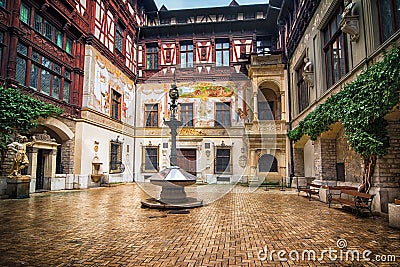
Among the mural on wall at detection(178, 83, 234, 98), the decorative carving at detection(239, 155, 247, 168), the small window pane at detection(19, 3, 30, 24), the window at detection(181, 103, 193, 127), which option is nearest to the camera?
the small window pane at detection(19, 3, 30, 24)

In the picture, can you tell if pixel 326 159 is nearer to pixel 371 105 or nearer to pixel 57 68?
pixel 371 105

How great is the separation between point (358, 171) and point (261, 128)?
8.63 metres

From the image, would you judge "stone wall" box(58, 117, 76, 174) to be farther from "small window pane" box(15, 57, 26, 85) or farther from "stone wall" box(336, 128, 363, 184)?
"stone wall" box(336, 128, 363, 184)

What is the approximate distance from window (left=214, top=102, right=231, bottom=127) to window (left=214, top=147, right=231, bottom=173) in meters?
2.04

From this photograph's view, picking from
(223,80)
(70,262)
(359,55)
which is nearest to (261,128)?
(223,80)

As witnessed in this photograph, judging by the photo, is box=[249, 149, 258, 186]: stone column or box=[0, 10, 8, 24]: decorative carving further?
box=[249, 149, 258, 186]: stone column

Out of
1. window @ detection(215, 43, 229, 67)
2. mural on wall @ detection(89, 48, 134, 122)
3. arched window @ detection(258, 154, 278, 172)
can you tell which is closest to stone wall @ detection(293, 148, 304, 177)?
arched window @ detection(258, 154, 278, 172)

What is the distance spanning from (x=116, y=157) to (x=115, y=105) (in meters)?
3.75

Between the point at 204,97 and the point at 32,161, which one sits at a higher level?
the point at 204,97

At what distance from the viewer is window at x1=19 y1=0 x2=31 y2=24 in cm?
1187

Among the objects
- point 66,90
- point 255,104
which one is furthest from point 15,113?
point 255,104

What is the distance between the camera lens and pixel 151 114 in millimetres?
22609

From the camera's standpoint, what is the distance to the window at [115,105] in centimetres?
1889

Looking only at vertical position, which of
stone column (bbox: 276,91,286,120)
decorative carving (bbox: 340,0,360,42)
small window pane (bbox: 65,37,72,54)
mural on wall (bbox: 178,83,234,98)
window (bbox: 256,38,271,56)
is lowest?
stone column (bbox: 276,91,286,120)
